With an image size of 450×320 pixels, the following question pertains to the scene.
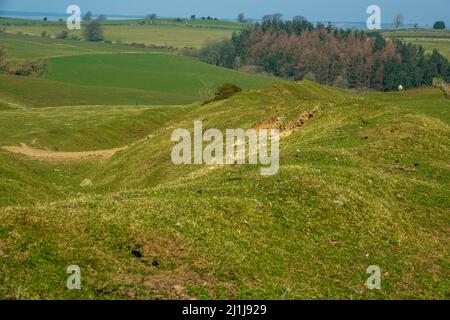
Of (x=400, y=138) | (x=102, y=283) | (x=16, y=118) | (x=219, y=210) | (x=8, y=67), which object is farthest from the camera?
(x=8, y=67)

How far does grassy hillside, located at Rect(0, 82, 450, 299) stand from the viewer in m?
14.1

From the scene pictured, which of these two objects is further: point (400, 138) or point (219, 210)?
point (400, 138)

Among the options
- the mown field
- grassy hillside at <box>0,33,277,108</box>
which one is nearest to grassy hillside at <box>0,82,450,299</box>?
the mown field

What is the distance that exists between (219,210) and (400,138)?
1691cm

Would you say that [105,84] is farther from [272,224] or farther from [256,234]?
[256,234]

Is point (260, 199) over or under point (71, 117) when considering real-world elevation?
over

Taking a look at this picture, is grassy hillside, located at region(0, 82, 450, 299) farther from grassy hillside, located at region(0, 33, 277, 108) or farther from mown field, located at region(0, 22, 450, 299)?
grassy hillside, located at region(0, 33, 277, 108)

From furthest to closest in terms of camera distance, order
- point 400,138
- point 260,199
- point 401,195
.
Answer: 1. point 400,138
2. point 401,195
3. point 260,199

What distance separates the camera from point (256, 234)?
1789 cm

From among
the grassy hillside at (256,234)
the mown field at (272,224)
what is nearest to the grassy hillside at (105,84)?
the mown field at (272,224)

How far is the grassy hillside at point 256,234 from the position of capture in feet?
46.3

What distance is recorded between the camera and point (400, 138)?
1291 inches

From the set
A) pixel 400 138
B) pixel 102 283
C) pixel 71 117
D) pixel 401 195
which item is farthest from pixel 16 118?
pixel 102 283
